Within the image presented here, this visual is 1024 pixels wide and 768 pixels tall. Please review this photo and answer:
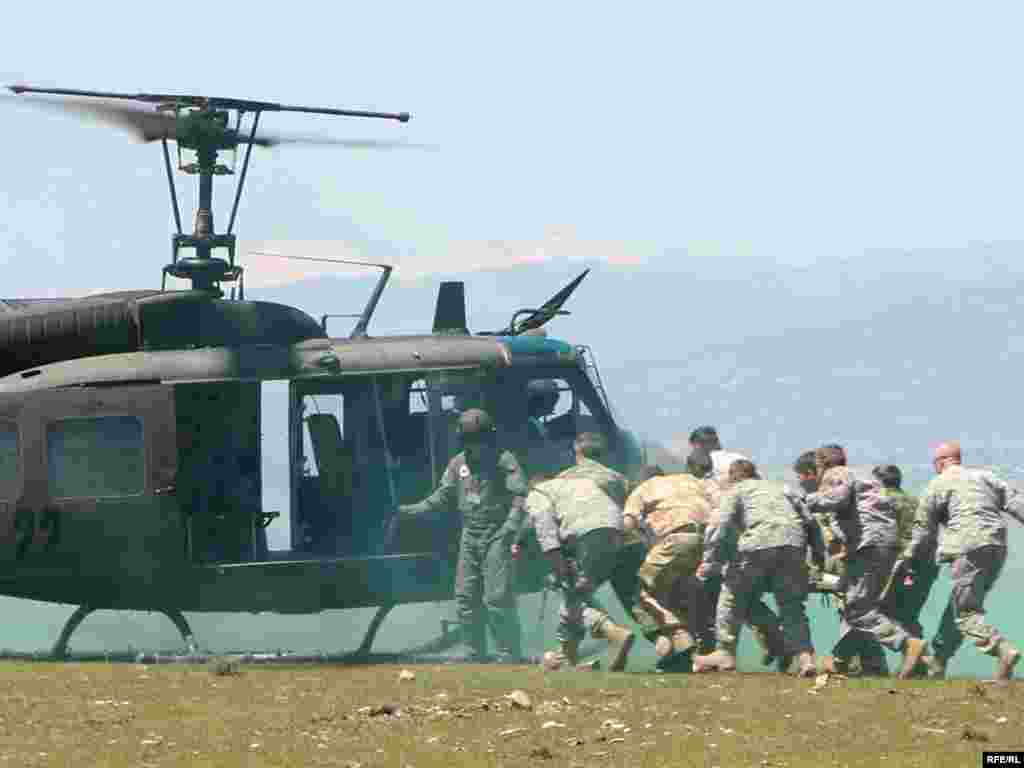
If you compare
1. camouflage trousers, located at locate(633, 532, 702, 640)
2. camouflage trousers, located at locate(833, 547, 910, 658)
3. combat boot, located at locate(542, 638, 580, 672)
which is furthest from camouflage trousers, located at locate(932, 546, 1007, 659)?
combat boot, located at locate(542, 638, 580, 672)

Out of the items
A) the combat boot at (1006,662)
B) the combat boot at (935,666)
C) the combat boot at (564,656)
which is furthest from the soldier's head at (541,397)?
the combat boot at (1006,662)

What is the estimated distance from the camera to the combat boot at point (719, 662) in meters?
13.6

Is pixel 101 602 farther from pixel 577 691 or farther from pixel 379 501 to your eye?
pixel 577 691

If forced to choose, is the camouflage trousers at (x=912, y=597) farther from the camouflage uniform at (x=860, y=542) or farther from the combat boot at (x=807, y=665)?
the combat boot at (x=807, y=665)

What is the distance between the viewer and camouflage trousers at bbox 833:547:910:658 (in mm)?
13547

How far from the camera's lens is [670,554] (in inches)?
555

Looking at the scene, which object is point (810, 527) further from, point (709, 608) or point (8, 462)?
point (8, 462)

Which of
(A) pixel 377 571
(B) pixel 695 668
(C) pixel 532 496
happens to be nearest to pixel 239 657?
(A) pixel 377 571

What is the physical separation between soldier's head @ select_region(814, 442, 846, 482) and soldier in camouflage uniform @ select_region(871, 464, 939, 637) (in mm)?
271

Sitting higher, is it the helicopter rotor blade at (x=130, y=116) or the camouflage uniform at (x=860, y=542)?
the helicopter rotor blade at (x=130, y=116)

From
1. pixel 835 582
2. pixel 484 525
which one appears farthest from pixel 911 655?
pixel 484 525

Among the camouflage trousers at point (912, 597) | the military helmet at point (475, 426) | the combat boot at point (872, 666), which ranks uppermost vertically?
the military helmet at point (475, 426)

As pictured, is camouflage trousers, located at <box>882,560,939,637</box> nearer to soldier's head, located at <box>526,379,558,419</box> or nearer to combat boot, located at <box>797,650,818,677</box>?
combat boot, located at <box>797,650,818,677</box>

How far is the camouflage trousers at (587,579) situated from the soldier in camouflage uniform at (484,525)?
0.58 metres
